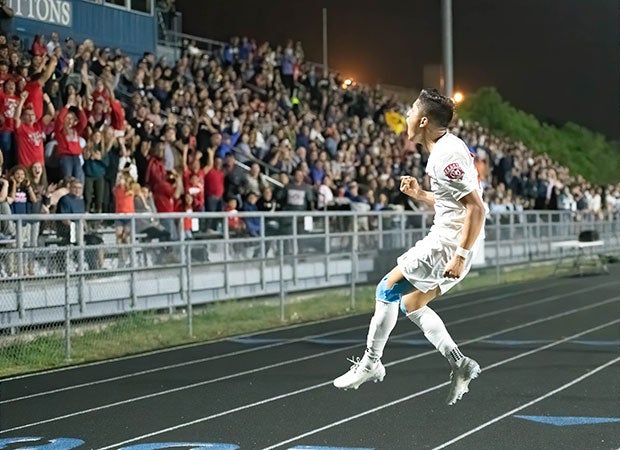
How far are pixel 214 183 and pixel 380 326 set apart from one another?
1159 cm

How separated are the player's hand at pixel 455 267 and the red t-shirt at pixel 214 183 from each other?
12055 mm

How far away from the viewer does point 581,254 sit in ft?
101

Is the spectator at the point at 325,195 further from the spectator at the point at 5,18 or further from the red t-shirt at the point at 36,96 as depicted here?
the red t-shirt at the point at 36,96

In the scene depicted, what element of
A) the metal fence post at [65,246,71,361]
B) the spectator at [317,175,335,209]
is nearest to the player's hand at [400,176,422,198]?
the metal fence post at [65,246,71,361]

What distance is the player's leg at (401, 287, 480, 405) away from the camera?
296 inches

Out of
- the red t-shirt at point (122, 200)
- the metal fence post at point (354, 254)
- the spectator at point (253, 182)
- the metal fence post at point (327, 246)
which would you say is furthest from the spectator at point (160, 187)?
the metal fence post at point (354, 254)

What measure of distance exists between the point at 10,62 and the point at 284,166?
6.68 meters

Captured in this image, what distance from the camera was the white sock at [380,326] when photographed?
7.51 metres

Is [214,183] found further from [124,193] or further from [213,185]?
[124,193]

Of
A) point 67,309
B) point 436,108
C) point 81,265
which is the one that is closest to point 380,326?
point 436,108

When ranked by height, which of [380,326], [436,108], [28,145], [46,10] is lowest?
[380,326]

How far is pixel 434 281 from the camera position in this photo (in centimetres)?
730

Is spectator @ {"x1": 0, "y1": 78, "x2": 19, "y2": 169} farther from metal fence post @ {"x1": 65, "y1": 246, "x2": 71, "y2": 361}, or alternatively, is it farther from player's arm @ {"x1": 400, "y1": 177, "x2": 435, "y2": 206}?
player's arm @ {"x1": 400, "y1": 177, "x2": 435, "y2": 206}

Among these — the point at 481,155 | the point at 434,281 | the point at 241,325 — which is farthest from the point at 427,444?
the point at 481,155
